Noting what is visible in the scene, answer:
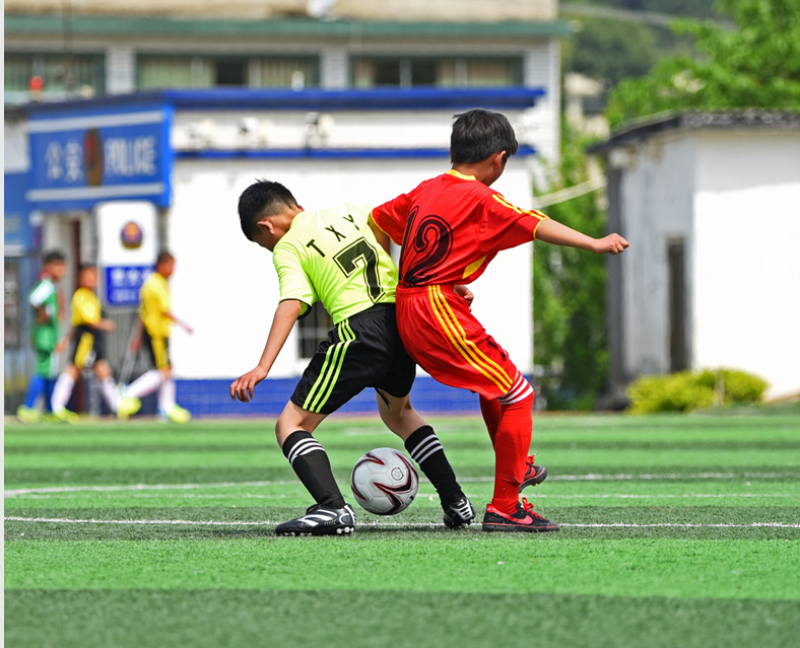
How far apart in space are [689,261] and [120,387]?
8.23 m

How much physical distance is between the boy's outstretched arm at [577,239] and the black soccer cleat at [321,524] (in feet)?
4.63

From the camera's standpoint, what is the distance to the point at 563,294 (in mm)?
28906

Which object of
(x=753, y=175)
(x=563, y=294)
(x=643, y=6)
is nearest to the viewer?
(x=753, y=175)

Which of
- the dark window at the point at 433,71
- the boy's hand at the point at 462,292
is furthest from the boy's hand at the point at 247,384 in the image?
the dark window at the point at 433,71

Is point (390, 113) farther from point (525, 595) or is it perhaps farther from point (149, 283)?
point (525, 595)

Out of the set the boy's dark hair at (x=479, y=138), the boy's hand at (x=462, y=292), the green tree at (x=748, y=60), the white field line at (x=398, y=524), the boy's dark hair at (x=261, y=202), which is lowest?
the white field line at (x=398, y=524)

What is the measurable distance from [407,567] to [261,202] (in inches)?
82.5

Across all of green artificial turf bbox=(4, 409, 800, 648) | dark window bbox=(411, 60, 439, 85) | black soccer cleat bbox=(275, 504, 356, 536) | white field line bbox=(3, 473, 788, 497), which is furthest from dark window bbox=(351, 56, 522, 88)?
black soccer cleat bbox=(275, 504, 356, 536)

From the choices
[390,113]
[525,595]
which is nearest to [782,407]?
[390,113]

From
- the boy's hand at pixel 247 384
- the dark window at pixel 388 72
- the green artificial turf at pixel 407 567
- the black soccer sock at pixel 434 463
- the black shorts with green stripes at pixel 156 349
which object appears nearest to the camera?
the green artificial turf at pixel 407 567

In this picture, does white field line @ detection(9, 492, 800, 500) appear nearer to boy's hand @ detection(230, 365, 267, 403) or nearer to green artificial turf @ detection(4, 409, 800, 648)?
green artificial turf @ detection(4, 409, 800, 648)

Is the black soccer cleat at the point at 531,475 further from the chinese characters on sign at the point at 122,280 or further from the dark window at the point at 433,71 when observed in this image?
the dark window at the point at 433,71

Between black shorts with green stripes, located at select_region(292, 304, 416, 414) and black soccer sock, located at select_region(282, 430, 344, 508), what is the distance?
0.48ft

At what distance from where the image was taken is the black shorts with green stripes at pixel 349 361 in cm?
640
